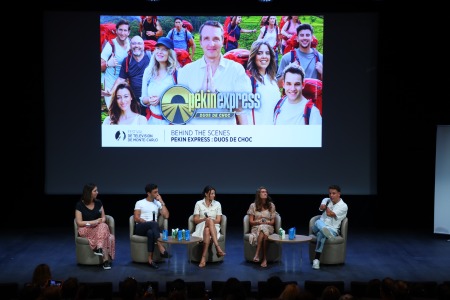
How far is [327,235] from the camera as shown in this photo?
27.0ft

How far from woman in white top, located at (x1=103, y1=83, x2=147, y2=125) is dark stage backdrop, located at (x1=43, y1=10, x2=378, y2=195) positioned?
319mm

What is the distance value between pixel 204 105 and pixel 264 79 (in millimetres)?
1032

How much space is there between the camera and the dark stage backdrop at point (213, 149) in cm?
1088

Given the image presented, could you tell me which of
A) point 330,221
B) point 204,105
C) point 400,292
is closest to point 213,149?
point 204,105

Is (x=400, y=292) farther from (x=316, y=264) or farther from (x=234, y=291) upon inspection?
(x=316, y=264)

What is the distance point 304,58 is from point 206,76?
1.58 m

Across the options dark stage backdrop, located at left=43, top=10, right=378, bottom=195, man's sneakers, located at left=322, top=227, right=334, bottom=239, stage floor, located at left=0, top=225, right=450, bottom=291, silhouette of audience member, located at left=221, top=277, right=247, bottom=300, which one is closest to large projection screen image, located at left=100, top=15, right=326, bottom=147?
dark stage backdrop, located at left=43, top=10, right=378, bottom=195

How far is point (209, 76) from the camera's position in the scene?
35.1ft

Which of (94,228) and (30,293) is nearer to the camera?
(30,293)

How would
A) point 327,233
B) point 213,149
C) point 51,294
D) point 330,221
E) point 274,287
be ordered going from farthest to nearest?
point 213,149
point 330,221
point 327,233
point 274,287
point 51,294

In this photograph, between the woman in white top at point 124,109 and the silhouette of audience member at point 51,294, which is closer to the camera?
the silhouette of audience member at point 51,294

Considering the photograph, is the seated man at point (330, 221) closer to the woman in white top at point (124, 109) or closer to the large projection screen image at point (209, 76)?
the large projection screen image at point (209, 76)

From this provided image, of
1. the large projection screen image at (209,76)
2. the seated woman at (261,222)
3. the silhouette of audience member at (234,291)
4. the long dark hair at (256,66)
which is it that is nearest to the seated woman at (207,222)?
the seated woman at (261,222)

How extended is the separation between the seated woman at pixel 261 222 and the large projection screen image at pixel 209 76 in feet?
7.74
